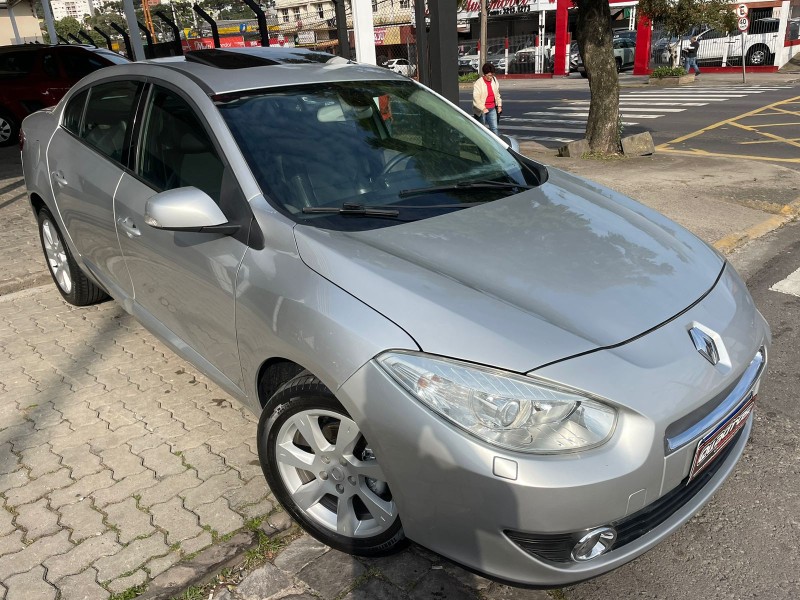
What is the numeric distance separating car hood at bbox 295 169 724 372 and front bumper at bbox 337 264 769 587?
13 cm

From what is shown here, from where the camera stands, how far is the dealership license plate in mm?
2102

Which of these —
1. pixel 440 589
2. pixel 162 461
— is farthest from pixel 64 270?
pixel 440 589

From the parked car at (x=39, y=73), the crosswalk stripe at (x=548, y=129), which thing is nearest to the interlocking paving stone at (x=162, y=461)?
the parked car at (x=39, y=73)

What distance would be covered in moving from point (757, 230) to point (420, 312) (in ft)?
18.0

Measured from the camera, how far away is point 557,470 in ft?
6.08

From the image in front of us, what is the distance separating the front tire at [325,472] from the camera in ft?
7.37

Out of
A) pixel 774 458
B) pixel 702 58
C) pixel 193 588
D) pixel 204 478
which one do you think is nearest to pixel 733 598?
pixel 774 458

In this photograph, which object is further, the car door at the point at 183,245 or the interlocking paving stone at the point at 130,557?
the car door at the point at 183,245

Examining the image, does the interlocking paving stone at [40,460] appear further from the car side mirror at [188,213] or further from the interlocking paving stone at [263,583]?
the car side mirror at [188,213]

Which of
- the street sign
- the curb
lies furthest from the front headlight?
the street sign

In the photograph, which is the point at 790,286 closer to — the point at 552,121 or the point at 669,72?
the point at 552,121

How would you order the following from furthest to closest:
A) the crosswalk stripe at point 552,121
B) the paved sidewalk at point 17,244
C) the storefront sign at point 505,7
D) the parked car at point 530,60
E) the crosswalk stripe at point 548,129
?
the storefront sign at point 505,7
the parked car at point 530,60
the crosswalk stripe at point 552,121
the crosswalk stripe at point 548,129
the paved sidewalk at point 17,244

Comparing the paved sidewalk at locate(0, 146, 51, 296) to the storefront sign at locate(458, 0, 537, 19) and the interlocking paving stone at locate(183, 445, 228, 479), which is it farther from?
the storefront sign at locate(458, 0, 537, 19)

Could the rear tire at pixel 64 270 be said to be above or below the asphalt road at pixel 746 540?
above
